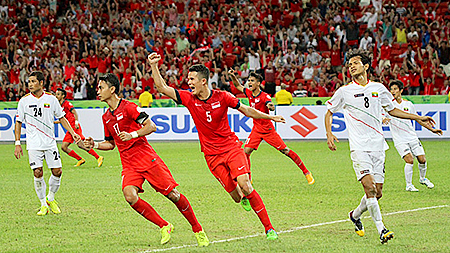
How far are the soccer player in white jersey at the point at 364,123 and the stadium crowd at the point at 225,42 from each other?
17153mm

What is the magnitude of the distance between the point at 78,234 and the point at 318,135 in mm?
15924

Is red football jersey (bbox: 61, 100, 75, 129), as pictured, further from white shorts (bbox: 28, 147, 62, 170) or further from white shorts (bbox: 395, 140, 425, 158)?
white shorts (bbox: 395, 140, 425, 158)

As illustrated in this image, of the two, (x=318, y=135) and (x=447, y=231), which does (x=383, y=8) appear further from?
(x=447, y=231)

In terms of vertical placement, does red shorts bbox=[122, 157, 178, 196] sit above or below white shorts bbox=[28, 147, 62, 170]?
above

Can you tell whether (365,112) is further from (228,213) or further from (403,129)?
(403,129)

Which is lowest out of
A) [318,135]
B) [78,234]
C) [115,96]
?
[318,135]

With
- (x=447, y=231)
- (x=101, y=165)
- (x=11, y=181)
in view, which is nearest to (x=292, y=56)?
(x=101, y=165)

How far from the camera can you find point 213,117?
837 cm

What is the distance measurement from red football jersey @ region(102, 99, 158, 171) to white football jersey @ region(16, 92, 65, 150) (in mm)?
2821

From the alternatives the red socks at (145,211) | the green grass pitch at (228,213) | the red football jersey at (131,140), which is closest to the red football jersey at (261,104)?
the green grass pitch at (228,213)

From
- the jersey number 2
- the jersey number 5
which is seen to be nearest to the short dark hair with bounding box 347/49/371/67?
the jersey number 2

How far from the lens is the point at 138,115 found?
8.23m

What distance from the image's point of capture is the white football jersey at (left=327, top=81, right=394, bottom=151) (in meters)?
8.32

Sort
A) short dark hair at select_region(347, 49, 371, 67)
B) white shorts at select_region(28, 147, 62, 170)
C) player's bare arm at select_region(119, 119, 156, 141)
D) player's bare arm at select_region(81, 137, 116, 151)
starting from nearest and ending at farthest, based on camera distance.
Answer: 1. player's bare arm at select_region(119, 119, 156, 141)
2. player's bare arm at select_region(81, 137, 116, 151)
3. short dark hair at select_region(347, 49, 371, 67)
4. white shorts at select_region(28, 147, 62, 170)
